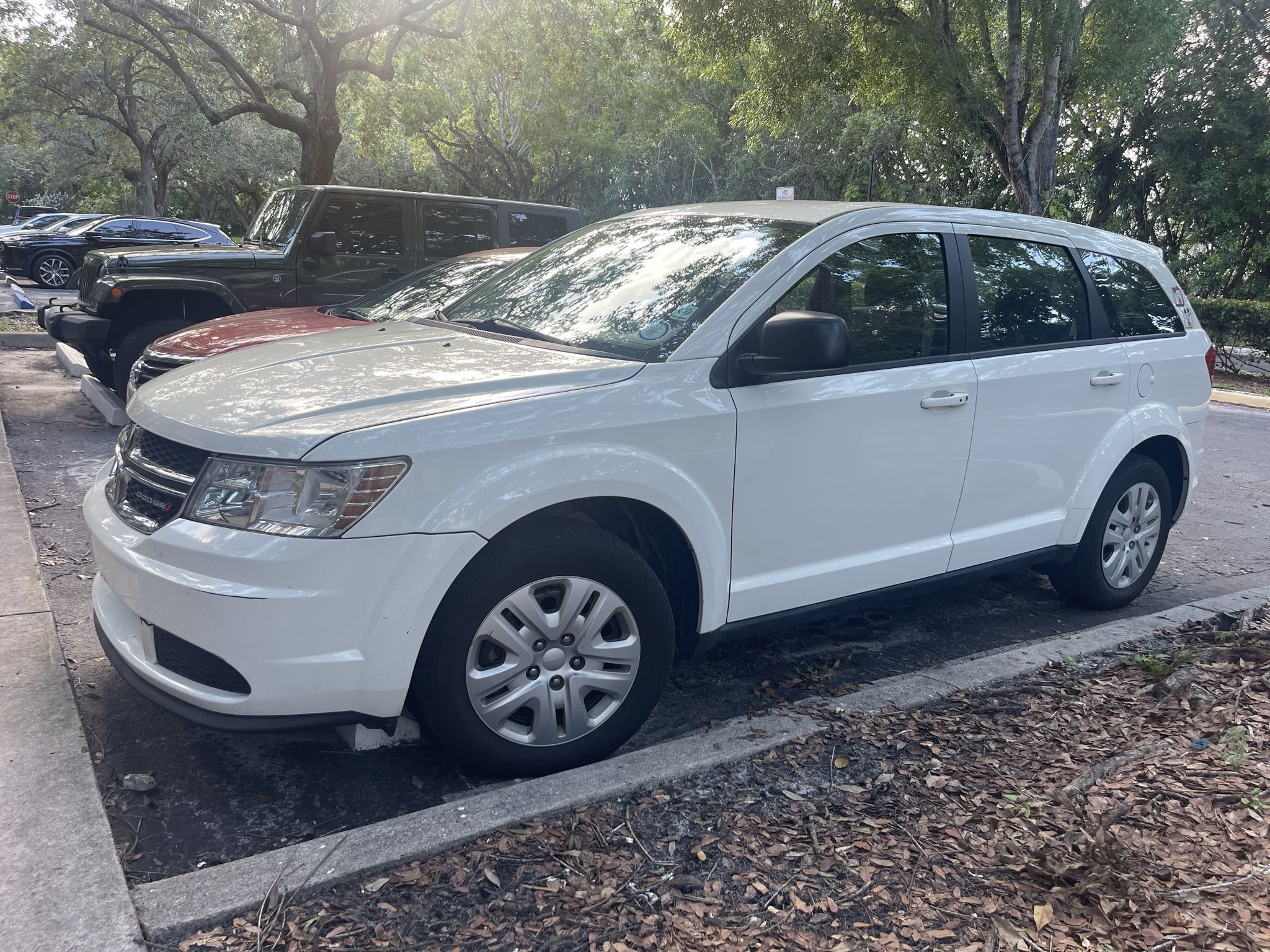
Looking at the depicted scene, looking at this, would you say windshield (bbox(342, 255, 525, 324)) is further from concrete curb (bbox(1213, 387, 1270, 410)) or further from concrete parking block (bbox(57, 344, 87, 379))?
concrete curb (bbox(1213, 387, 1270, 410))

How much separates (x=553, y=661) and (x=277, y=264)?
6.38 meters

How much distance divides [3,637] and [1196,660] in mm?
4605

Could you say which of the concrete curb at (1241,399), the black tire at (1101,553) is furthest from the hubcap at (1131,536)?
the concrete curb at (1241,399)

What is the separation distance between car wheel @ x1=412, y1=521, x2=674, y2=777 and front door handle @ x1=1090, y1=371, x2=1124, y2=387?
2425 mm

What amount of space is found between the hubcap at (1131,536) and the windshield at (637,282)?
→ 228cm

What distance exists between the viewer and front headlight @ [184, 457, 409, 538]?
2742 millimetres

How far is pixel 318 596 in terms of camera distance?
2717mm

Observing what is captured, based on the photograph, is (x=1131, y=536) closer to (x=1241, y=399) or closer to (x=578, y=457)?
(x=578, y=457)

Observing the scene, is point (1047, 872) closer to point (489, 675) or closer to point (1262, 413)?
point (489, 675)

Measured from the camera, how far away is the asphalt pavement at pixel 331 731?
2.98m

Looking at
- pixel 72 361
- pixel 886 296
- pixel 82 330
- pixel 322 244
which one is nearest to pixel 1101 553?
pixel 886 296

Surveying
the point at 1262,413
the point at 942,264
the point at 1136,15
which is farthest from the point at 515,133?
the point at 942,264

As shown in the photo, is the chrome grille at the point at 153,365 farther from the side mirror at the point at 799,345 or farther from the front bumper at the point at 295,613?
the side mirror at the point at 799,345

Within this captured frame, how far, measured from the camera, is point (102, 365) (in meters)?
9.02
